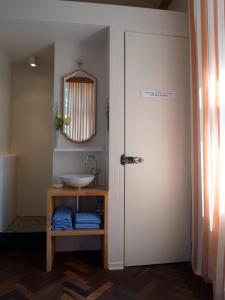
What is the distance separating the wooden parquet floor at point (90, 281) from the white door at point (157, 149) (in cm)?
20

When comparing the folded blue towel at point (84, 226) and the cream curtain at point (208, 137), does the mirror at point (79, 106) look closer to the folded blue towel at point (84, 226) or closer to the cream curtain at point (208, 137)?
the folded blue towel at point (84, 226)

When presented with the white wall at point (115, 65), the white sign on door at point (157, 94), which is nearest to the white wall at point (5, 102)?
the white wall at point (115, 65)

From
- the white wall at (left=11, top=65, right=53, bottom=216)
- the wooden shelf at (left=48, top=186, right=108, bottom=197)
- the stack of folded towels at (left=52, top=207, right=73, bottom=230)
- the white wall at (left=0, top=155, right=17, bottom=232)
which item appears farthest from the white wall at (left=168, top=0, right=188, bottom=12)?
the white wall at (left=0, top=155, right=17, bottom=232)

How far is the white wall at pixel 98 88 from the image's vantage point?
263 centimetres

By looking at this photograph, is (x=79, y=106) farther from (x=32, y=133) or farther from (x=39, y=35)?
(x=32, y=133)

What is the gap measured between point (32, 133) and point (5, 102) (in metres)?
0.57

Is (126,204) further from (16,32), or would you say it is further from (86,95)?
(16,32)

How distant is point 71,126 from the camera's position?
2654 millimetres

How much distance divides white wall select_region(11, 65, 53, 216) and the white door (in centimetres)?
164

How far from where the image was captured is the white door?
7.61 ft

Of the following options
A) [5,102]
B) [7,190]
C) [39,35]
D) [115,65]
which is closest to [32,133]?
[5,102]

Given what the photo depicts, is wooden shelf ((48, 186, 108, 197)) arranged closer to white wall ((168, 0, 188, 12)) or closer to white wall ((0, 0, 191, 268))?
white wall ((0, 0, 191, 268))

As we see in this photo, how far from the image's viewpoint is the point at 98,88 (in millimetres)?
2703

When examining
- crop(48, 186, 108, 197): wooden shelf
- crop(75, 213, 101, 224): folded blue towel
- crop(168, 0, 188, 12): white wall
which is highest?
crop(168, 0, 188, 12): white wall
